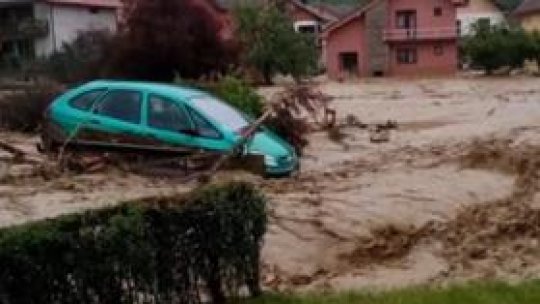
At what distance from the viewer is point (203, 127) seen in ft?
58.5

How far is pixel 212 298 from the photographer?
327 inches

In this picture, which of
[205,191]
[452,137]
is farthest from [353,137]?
[205,191]

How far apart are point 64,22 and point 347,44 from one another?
17034 millimetres

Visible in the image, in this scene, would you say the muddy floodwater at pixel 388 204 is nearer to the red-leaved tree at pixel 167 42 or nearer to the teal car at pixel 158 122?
the teal car at pixel 158 122

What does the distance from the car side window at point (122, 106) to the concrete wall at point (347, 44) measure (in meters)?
51.7

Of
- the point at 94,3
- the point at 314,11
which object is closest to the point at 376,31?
the point at 314,11

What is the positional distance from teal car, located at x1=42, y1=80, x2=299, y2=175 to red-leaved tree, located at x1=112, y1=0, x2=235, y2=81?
22.9m

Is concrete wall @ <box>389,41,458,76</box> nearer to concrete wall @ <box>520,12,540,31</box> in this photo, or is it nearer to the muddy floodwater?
concrete wall @ <box>520,12,540,31</box>

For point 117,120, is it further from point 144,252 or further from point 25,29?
point 25,29

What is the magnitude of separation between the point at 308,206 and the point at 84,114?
202 inches

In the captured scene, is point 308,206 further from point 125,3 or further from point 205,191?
point 125,3

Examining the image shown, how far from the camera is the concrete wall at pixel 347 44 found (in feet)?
230

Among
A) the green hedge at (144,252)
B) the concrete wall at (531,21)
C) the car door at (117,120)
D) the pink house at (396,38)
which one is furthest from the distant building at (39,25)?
the green hedge at (144,252)

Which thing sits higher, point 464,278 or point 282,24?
point 282,24
